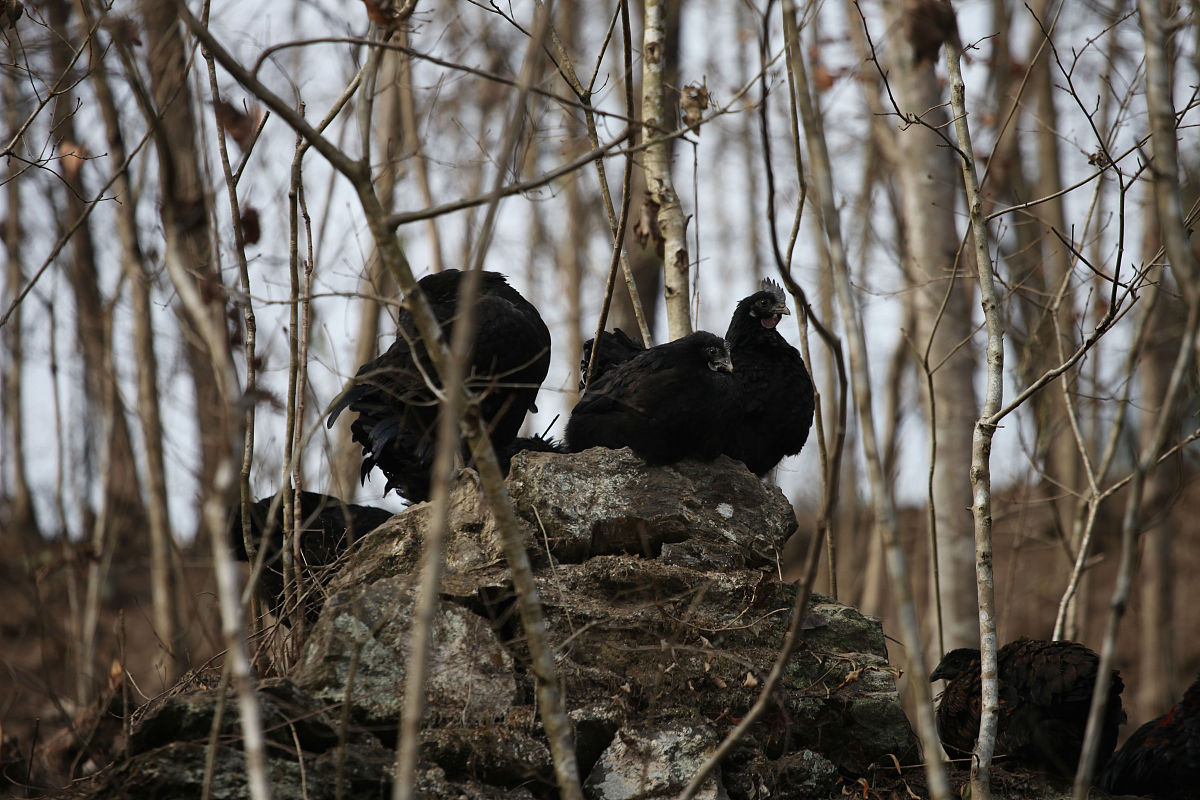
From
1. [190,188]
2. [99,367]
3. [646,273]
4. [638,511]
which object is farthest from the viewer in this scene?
[646,273]

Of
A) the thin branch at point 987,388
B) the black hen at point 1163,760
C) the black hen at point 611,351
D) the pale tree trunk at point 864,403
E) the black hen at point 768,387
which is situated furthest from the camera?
the black hen at point 611,351

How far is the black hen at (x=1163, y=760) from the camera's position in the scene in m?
4.28

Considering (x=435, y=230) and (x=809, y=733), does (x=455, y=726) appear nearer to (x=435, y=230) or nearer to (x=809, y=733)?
(x=809, y=733)

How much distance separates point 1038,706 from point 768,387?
7.24ft

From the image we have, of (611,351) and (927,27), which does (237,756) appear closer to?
(927,27)

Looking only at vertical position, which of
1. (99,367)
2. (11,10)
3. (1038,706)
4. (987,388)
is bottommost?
(1038,706)

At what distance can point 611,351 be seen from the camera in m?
6.14

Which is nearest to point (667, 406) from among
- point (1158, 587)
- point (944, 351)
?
point (944, 351)

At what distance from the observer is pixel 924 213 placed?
835 cm

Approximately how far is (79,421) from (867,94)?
834 centimetres

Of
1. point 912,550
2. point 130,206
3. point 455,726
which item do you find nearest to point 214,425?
point 130,206

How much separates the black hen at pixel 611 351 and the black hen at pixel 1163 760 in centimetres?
318

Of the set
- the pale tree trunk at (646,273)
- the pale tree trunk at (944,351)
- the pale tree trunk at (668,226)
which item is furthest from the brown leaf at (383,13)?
the pale tree trunk at (646,273)

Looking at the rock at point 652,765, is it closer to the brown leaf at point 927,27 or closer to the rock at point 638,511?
the rock at point 638,511
